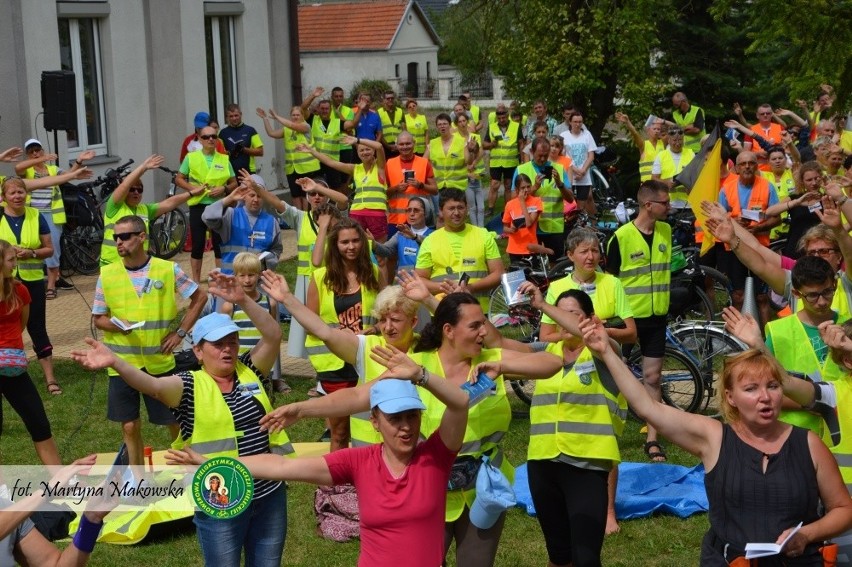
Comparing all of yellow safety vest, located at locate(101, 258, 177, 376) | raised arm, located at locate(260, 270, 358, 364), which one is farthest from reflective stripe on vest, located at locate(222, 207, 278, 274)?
raised arm, located at locate(260, 270, 358, 364)

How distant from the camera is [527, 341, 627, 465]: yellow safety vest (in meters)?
6.33

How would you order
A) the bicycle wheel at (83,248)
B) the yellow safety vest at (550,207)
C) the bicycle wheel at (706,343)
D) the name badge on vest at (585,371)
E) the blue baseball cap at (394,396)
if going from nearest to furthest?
the blue baseball cap at (394,396) < the name badge on vest at (585,371) < the bicycle wheel at (706,343) < the yellow safety vest at (550,207) < the bicycle wheel at (83,248)

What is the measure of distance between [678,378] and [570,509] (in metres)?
4.25

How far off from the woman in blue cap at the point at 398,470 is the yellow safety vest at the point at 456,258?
4505 mm

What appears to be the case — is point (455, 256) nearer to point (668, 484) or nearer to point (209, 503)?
point (668, 484)

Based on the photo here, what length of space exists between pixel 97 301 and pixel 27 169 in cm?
679

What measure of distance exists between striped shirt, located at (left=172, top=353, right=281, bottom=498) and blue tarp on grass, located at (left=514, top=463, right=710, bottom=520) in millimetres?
2890

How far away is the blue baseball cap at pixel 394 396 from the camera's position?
15.8 ft

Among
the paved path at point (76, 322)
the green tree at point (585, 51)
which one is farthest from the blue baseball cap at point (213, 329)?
the green tree at point (585, 51)

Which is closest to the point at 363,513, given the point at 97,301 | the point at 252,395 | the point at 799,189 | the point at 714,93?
the point at 252,395

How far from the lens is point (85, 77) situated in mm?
20328

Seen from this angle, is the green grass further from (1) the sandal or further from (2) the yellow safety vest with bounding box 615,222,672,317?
(2) the yellow safety vest with bounding box 615,222,672,317

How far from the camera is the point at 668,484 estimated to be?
867cm

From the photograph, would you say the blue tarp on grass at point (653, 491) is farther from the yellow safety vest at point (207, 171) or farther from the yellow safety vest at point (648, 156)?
the yellow safety vest at point (648, 156)
